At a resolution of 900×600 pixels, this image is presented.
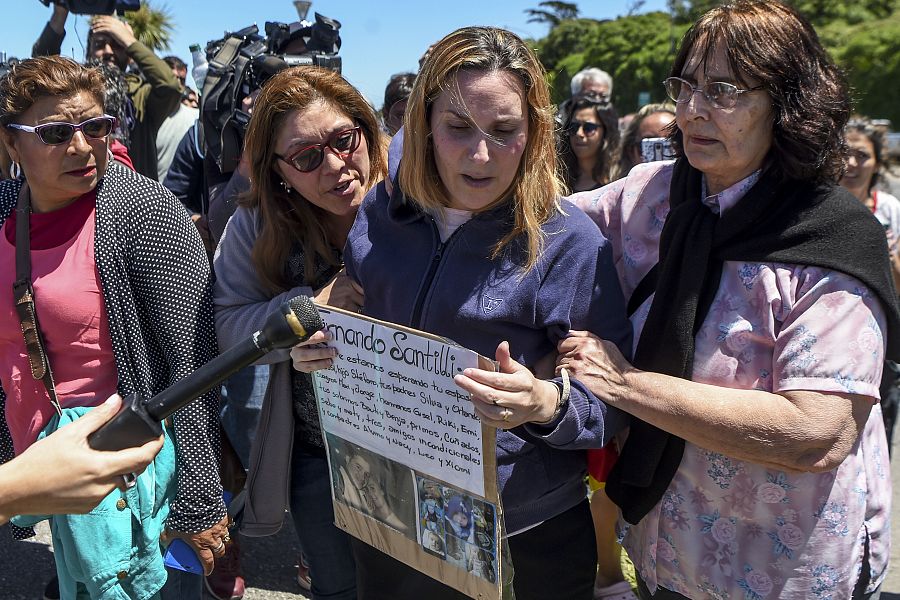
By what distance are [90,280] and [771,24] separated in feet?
6.02

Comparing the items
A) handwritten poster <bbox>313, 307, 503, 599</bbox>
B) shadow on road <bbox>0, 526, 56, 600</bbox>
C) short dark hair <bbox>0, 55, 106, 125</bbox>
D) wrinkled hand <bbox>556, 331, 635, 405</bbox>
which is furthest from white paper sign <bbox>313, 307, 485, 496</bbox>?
shadow on road <bbox>0, 526, 56, 600</bbox>

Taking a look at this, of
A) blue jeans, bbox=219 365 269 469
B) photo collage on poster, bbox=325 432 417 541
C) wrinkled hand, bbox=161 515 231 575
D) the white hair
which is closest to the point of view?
photo collage on poster, bbox=325 432 417 541

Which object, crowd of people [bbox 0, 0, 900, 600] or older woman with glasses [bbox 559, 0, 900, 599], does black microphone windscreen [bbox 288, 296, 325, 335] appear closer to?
crowd of people [bbox 0, 0, 900, 600]

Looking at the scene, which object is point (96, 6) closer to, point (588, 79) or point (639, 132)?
point (639, 132)

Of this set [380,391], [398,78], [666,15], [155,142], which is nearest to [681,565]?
[380,391]

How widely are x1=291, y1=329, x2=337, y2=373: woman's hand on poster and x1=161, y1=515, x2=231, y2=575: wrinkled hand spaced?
0.75 meters

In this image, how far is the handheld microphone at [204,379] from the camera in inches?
45.3

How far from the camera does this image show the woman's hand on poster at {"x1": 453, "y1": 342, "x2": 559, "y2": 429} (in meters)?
1.50

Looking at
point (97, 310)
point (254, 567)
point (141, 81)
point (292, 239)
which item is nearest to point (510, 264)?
point (292, 239)

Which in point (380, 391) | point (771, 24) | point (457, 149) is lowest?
point (380, 391)

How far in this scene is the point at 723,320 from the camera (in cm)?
169

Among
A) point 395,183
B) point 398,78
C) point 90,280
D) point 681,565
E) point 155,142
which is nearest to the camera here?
point 681,565

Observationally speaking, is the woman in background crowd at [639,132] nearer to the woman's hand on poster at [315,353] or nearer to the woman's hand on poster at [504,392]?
the woman's hand on poster at [315,353]

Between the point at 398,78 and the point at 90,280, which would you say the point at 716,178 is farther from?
Result: the point at 398,78
